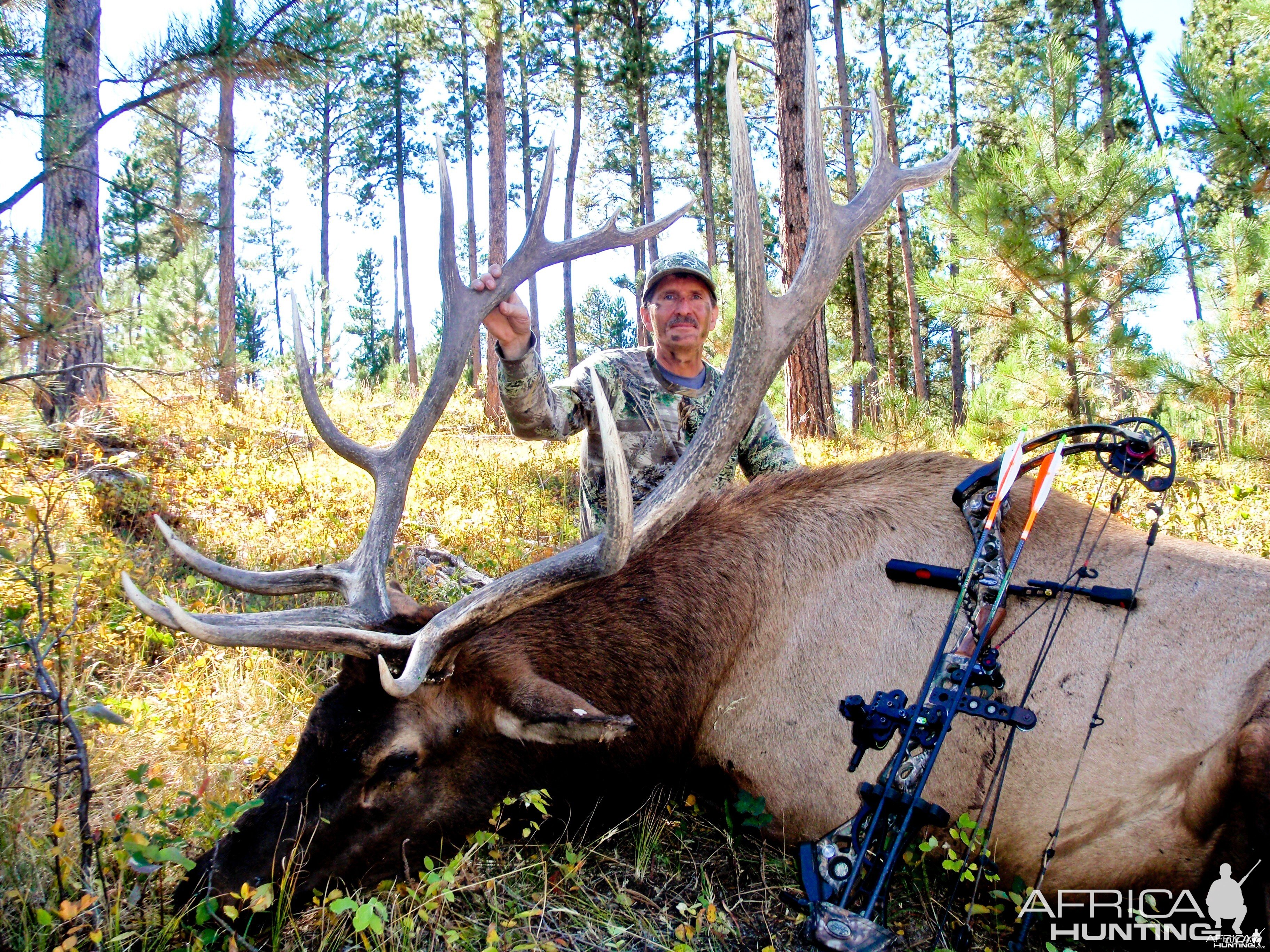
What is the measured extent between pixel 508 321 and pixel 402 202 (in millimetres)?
29397

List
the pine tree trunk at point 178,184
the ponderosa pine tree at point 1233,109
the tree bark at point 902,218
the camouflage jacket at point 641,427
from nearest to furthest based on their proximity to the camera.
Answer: the camouflage jacket at point 641,427
the pine tree trunk at point 178,184
the ponderosa pine tree at point 1233,109
the tree bark at point 902,218

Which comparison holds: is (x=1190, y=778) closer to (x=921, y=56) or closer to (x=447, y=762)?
(x=447, y=762)

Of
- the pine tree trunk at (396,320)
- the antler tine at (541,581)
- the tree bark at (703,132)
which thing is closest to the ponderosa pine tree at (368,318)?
the pine tree trunk at (396,320)

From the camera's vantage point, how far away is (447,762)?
2.47 meters

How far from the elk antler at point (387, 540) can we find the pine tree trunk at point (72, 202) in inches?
68.2

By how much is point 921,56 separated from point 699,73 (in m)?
9.07

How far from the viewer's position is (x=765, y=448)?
4352 mm

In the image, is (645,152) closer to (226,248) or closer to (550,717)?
(226,248)

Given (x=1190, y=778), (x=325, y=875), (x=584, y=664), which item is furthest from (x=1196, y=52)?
(x=325, y=875)

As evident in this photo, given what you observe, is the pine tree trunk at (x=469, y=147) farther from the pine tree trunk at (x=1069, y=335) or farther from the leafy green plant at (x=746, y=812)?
the leafy green plant at (x=746, y=812)

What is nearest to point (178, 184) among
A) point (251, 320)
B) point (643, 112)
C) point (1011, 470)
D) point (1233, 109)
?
point (1011, 470)

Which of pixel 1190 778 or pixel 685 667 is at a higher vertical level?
pixel 685 667

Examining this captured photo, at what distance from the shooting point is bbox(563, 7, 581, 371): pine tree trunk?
14939 mm

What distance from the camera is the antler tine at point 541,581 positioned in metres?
2.22
